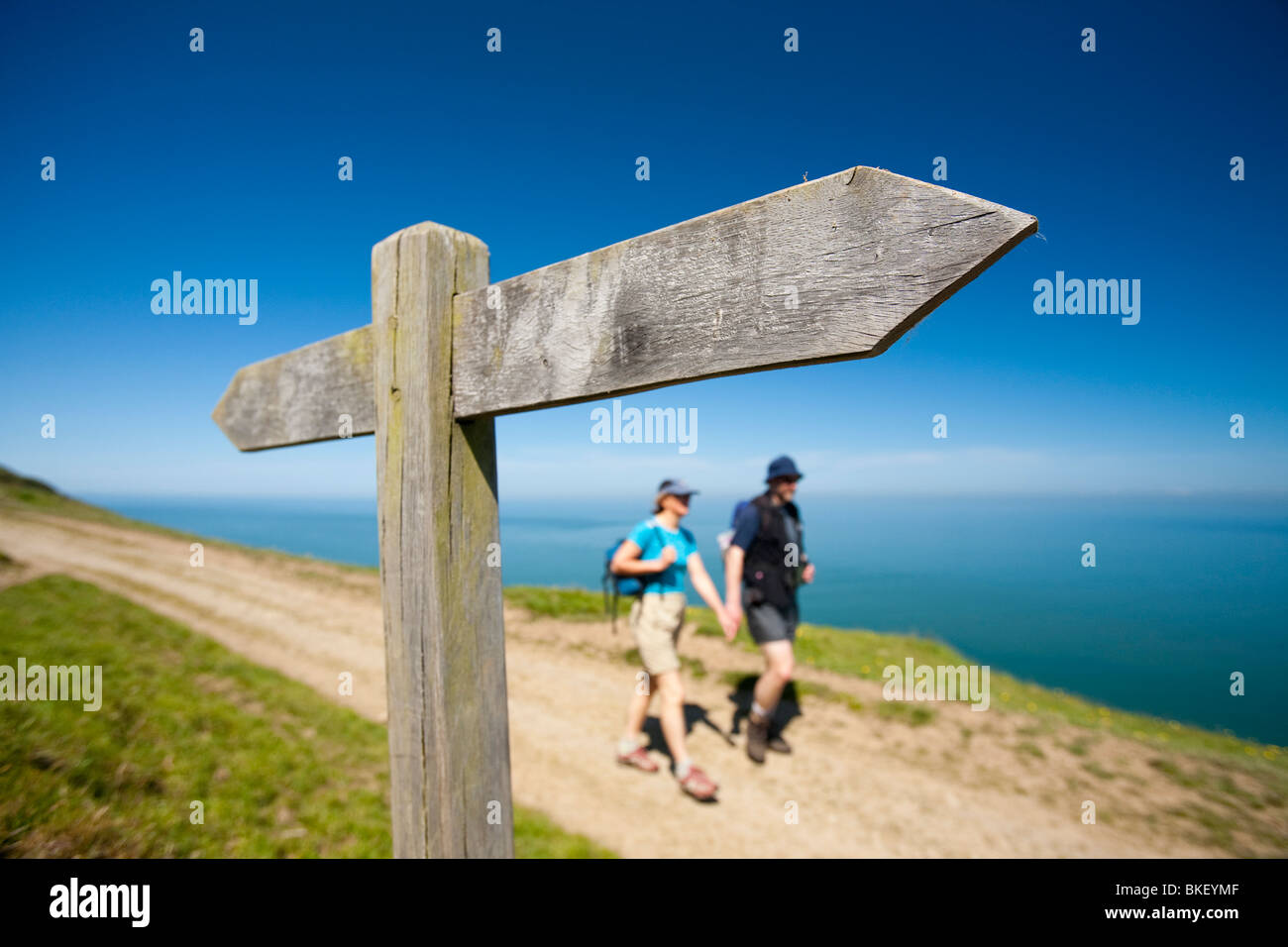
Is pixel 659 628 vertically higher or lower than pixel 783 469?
lower

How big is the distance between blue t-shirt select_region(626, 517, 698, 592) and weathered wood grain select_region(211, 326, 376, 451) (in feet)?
11.7

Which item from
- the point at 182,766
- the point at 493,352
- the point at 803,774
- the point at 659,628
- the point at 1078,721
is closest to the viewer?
the point at 493,352

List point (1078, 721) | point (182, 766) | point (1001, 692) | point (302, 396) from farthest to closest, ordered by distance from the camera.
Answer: point (1001, 692)
point (1078, 721)
point (182, 766)
point (302, 396)

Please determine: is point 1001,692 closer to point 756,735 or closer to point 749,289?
point 756,735

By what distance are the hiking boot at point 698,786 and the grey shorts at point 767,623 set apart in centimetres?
139

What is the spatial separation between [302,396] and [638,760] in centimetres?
500

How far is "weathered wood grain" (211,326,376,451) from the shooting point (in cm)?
196

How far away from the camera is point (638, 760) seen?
19.0 feet

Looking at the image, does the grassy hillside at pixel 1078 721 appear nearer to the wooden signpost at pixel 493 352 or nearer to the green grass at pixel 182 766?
the green grass at pixel 182 766

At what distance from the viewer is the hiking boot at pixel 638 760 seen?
18.9ft

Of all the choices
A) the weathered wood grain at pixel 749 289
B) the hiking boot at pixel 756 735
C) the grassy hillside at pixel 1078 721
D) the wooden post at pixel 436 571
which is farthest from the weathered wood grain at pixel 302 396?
the grassy hillside at pixel 1078 721

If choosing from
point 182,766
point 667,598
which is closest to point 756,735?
point 667,598

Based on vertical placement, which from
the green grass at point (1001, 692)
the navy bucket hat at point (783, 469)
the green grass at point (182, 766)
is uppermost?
the navy bucket hat at point (783, 469)
